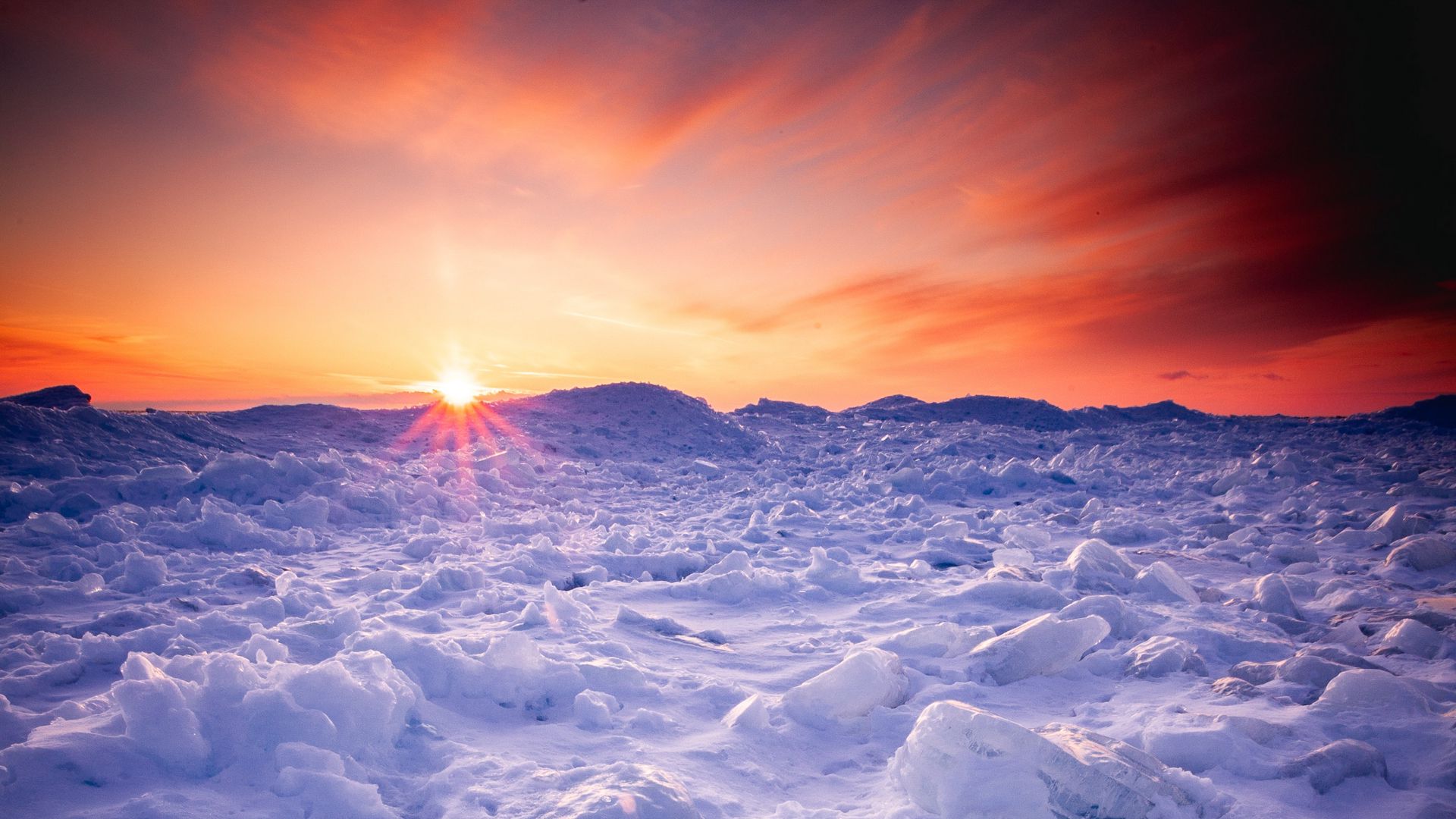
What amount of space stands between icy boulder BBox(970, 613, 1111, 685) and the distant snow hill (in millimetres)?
9713

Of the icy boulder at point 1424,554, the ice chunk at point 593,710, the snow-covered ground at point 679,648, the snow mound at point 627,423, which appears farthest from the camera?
the snow mound at point 627,423

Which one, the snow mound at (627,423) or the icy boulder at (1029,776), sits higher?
the snow mound at (627,423)

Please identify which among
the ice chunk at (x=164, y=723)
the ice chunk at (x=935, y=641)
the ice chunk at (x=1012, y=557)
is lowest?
the ice chunk at (x=935, y=641)

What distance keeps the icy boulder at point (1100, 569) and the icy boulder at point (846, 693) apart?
261 centimetres

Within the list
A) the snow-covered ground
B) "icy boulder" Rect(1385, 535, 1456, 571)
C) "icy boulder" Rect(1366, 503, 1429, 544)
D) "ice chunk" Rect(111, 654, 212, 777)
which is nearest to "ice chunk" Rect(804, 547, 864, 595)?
the snow-covered ground

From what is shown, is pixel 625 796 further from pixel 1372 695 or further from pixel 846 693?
pixel 1372 695

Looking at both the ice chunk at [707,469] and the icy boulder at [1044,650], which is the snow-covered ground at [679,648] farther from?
the ice chunk at [707,469]

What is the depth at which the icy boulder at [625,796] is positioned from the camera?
195 cm

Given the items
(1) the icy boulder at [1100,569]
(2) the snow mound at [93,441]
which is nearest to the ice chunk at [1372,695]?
(1) the icy boulder at [1100,569]

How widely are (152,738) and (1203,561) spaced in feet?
24.0

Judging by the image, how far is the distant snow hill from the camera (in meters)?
8.27

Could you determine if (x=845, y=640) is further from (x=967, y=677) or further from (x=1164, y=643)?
(x=1164, y=643)

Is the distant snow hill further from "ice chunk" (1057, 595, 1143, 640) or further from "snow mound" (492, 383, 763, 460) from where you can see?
"ice chunk" (1057, 595, 1143, 640)

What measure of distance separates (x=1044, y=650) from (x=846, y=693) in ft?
3.72
